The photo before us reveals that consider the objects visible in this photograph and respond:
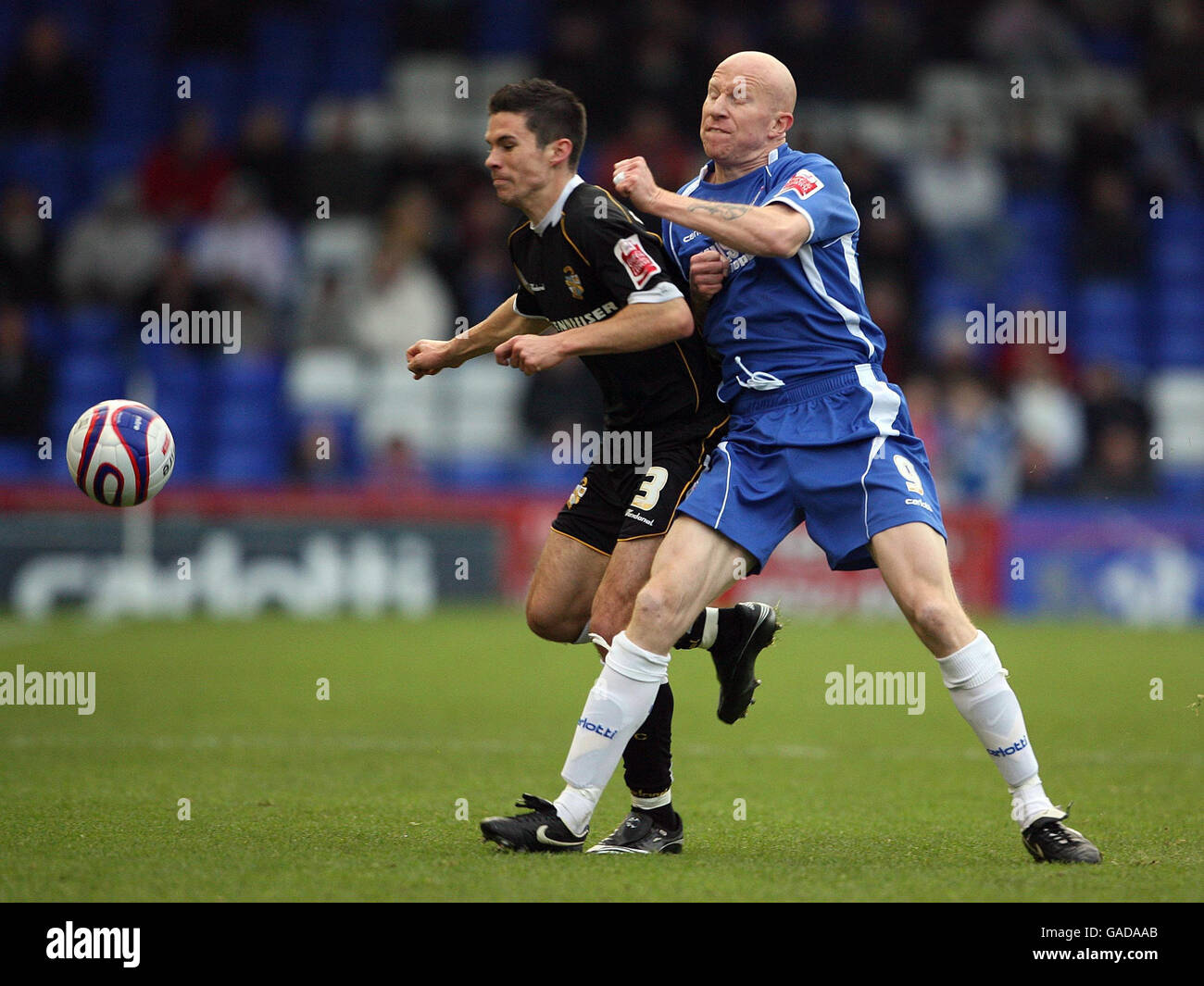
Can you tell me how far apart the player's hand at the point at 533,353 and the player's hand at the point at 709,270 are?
1.91ft

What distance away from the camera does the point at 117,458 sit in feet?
20.8

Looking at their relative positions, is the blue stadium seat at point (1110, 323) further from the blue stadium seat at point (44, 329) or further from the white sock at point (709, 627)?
the white sock at point (709, 627)

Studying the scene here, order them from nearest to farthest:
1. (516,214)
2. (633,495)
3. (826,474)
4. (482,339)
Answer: (826,474)
(633,495)
(482,339)
(516,214)

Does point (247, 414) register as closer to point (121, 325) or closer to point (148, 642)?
point (121, 325)

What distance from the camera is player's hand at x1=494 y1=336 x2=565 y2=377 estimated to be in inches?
200

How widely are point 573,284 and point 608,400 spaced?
52cm

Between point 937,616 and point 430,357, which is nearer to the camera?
point 937,616

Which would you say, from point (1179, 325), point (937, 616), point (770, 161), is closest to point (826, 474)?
point (937, 616)

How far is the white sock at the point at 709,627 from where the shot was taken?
5.84 meters

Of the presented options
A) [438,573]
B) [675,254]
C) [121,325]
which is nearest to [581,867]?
[675,254]

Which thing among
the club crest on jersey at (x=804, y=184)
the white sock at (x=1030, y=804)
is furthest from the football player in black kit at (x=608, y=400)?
the white sock at (x=1030, y=804)

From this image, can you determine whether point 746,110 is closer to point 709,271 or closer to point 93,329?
point 709,271

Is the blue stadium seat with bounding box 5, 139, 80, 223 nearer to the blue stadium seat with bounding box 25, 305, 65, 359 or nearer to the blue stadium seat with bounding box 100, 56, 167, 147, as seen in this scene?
the blue stadium seat with bounding box 100, 56, 167, 147

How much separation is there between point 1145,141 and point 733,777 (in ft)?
49.1
